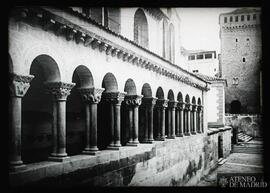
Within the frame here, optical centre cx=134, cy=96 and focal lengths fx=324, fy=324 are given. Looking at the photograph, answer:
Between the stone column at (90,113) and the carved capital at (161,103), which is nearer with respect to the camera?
the stone column at (90,113)

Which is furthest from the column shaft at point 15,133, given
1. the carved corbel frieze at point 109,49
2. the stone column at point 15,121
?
the carved corbel frieze at point 109,49

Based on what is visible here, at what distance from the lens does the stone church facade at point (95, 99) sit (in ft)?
18.4

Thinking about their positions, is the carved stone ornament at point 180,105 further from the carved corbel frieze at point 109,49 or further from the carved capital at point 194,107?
the carved corbel frieze at point 109,49

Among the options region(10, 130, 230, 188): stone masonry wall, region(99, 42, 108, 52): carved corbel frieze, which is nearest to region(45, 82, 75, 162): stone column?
region(10, 130, 230, 188): stone masonry wall

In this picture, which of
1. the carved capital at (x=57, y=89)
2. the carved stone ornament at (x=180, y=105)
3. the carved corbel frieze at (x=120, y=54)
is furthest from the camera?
the carved stone ornament at (x=180, y=105)

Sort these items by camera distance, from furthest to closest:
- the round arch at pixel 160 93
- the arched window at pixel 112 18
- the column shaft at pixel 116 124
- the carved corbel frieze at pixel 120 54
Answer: the round arch at pixel 160 93, the arched window at pixel 112 18, the column shaft at pixel 116 124, the carved corbel frieze at pixel 120 54

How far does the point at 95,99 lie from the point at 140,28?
537 cm

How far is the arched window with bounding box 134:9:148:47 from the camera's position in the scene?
1157cm

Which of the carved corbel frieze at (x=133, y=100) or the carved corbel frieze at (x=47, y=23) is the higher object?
the carved corbel frieze at (x=47, y=23)

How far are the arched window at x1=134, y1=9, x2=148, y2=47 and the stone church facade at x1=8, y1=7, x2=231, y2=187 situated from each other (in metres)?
0.04

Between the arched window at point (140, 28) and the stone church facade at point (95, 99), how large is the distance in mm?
36

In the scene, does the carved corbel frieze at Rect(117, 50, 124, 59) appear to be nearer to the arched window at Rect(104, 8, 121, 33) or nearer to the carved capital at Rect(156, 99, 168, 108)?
the arched window at Rect(104, 8, 121, 33)

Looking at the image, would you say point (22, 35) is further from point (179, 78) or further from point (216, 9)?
point (179, 78)

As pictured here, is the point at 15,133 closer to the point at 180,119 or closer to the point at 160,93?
the point at 160,93
